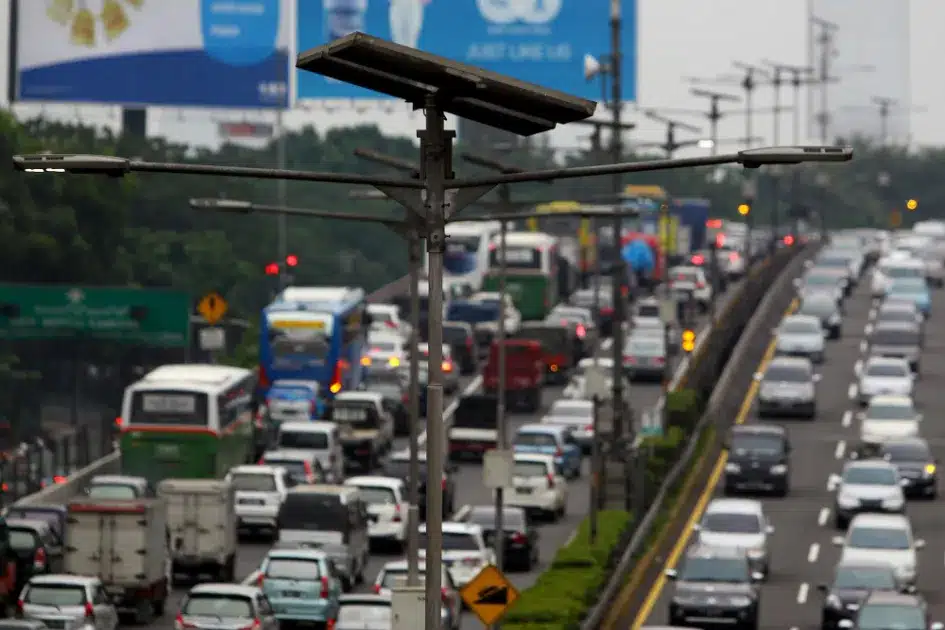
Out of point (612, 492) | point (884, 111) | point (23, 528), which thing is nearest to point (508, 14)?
point (612, 492)

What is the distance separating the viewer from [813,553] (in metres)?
58.1

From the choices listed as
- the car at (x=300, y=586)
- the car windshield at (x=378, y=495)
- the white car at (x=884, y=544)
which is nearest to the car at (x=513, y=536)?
the car windshield at (x=378, y=495)

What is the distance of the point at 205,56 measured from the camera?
3804 inches

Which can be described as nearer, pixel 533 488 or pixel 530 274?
pixel 533 488

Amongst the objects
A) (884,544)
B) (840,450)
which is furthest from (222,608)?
(840,450)

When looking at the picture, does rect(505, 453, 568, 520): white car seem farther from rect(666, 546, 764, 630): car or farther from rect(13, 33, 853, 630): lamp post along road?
rect(13, 33, 853, 630): lamp post along road

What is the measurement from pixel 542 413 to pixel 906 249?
2256 inches

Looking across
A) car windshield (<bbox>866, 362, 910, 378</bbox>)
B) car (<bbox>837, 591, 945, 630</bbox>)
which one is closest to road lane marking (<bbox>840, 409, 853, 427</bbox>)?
car windshield (<bbox>866, 362, 910, 378</bbox>)

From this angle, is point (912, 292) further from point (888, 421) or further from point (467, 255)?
point (888, 421)

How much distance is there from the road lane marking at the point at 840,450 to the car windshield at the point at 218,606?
3283 cm

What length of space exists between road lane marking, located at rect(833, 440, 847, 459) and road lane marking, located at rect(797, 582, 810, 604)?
19.4 m

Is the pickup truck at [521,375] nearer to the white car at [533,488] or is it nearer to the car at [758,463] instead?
the car at [758,463]

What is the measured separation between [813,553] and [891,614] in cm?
1392

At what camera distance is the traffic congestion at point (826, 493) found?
48.1 metres
